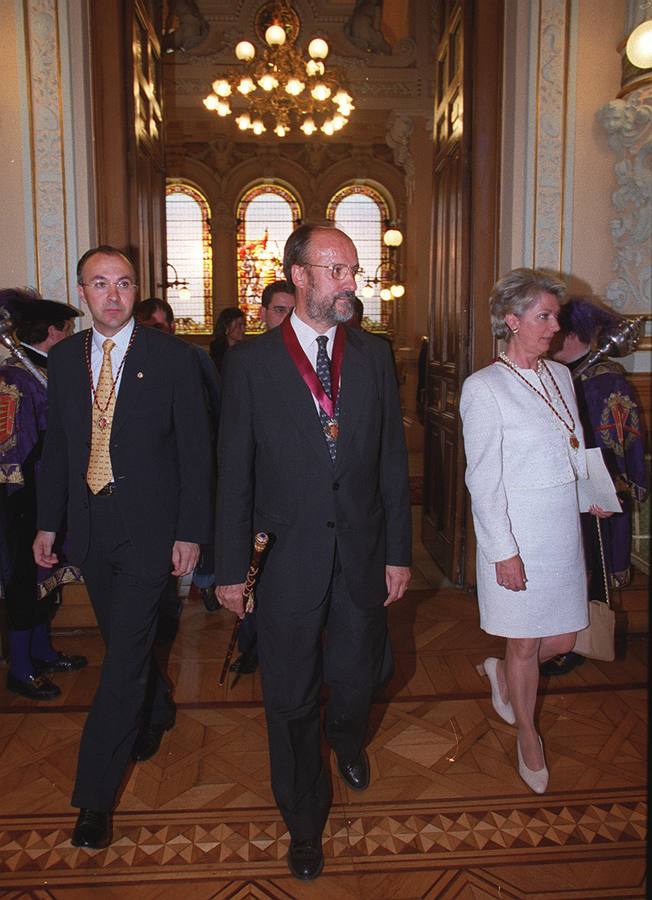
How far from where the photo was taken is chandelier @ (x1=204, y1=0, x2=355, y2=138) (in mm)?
8539

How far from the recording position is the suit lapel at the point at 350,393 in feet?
7.68

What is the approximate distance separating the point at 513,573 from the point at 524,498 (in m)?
0.26

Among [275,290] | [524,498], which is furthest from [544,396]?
[275,290]

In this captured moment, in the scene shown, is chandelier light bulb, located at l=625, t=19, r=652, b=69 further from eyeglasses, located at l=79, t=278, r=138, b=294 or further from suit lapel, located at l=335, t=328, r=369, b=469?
eyeglasses, located at l=79, t=278, r=138, b=294

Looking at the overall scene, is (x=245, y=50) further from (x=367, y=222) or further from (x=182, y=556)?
(x=182, y=556)

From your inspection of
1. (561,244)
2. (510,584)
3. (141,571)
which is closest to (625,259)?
(561,244)

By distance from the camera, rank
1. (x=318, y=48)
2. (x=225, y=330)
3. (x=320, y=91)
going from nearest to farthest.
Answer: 1. (x=225, y=330)
2. (x=318, y=48)
3. (x=320, y=91)

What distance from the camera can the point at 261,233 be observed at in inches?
605

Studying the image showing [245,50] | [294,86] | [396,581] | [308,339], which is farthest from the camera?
[294,86]

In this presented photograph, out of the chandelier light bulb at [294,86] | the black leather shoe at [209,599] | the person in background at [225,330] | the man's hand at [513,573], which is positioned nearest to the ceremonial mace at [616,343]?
the man's hand at [513,573]

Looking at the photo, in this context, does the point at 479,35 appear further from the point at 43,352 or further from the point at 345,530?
the point at 345,530

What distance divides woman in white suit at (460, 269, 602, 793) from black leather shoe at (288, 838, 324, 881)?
2.84ft

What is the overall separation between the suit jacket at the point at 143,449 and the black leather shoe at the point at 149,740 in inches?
37.1

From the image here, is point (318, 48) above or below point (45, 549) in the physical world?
above
